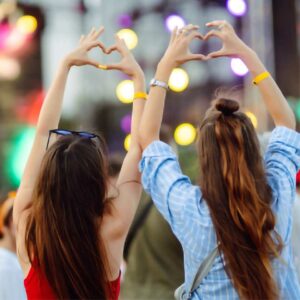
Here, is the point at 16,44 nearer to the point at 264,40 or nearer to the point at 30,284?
the point at 264,40

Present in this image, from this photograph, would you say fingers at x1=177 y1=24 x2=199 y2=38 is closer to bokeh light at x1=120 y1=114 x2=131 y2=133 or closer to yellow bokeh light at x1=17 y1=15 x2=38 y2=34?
yellow bokeh light at x1=17 y1=15 x2=38 y2=34

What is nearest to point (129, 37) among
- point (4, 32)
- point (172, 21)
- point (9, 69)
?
point (172, 21)

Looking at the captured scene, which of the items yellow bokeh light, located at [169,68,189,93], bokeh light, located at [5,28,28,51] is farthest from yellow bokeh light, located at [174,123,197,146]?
bokeh light, located at [5,28,28,51]

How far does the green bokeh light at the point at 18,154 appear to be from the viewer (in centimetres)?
1257

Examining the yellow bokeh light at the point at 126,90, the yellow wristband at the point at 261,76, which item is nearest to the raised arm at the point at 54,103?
the yellow wristband at the point at 261,76

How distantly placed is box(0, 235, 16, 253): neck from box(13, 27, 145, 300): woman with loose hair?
880 millimetres

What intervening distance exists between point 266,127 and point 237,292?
20.0ft

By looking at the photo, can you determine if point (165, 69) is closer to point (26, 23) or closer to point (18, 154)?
point (26, 23)

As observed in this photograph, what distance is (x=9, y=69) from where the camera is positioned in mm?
13969

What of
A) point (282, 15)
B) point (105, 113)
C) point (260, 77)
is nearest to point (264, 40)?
point (282, 15)

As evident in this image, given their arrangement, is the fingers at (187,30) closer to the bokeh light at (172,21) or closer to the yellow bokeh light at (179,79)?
the bokeh light at (172,21)

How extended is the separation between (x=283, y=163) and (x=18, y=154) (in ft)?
34.1

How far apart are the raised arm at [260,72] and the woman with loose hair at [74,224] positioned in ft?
1.77

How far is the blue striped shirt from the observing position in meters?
2.59
